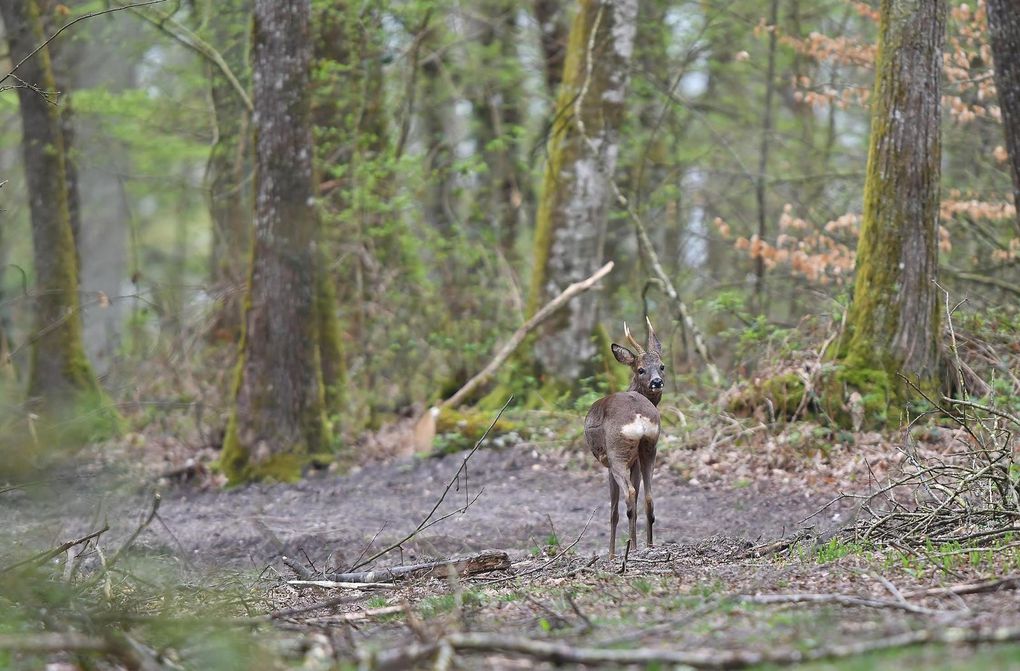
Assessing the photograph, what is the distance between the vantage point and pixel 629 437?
286 inches

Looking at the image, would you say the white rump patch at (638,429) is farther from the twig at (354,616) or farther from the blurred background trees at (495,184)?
the blurred background trees at (495,184)

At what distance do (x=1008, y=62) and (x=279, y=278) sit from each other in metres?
7.39

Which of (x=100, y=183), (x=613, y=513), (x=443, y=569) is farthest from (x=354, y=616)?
(x=100, y=183)

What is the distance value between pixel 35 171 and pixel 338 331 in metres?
4.43

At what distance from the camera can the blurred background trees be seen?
13.5 metres

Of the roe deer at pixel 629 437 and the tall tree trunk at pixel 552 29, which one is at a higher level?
the tall tree trunk at pixel 552 29

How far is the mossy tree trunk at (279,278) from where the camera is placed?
12.3m

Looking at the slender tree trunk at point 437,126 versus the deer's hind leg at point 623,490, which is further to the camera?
the slender tree trunk at point 437,126

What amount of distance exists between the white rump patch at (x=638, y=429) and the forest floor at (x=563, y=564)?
0.76m

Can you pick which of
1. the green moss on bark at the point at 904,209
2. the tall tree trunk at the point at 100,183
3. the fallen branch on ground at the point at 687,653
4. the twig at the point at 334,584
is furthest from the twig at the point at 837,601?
the tall tree trunk at the point at 100,183

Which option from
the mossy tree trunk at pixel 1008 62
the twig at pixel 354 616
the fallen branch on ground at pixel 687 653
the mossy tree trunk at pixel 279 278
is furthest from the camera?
the mossy tree trunk at pixel 279 278

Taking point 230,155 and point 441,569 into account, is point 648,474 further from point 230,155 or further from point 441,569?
point 230,155

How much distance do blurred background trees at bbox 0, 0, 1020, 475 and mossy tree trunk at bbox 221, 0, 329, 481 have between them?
0.18 meters

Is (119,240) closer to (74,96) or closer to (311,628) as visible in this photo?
(74,96)
